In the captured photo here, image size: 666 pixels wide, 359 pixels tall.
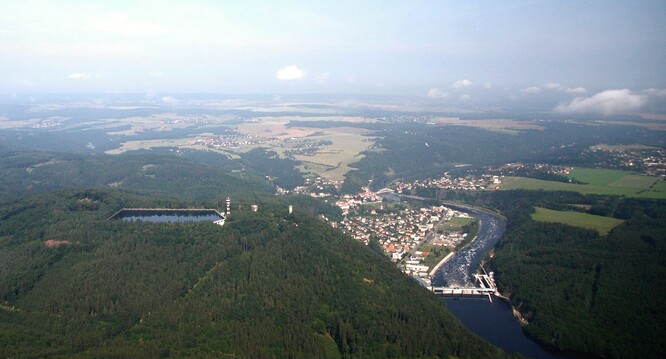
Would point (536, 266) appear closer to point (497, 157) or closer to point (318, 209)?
point (318, 209)

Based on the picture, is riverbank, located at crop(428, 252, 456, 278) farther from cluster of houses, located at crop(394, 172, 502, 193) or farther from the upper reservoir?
cluster of houses, located at crop(394, 172, 502, 193)

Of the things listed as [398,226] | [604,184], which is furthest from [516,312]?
[604,184]

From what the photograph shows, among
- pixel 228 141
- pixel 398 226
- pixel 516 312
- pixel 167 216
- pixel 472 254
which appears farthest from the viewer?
pixel 228 141

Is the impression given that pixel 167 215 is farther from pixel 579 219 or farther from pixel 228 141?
pixel 228 141

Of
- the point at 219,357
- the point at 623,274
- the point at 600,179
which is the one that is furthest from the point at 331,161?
the point at 219,357

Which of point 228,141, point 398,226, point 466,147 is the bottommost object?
point 228,141

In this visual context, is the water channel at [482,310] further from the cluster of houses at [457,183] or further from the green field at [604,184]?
the cluster of houses at [457,183]
